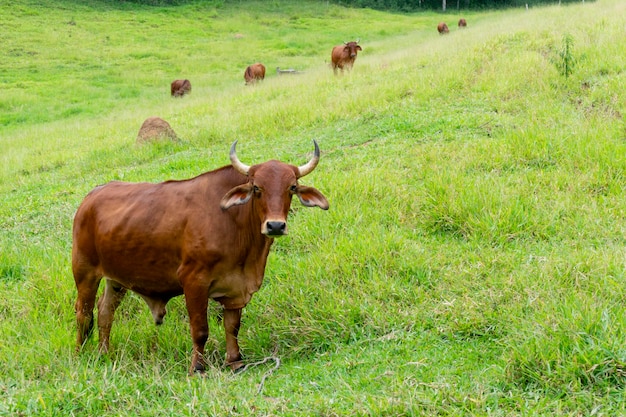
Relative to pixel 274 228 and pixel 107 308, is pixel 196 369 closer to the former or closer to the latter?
pixel 107 308

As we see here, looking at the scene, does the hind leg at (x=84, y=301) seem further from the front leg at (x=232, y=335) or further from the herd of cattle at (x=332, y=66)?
the herd of cattle at (x=332, y=66)

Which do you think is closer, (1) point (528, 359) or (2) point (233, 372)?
(1) point (528, 359)

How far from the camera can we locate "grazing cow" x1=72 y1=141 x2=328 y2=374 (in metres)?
4.23

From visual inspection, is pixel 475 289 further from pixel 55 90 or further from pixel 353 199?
pixel 55 90

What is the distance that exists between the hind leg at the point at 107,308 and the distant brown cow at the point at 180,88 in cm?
1618

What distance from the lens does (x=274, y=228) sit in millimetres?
3867

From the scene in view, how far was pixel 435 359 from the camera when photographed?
12.2 feet

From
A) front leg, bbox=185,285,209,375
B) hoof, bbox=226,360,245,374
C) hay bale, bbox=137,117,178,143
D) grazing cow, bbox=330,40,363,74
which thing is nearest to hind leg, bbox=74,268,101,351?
front leg, bbox=185,285,209,375

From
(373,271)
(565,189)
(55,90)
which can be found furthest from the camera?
(55,90)

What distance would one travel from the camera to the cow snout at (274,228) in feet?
12.7

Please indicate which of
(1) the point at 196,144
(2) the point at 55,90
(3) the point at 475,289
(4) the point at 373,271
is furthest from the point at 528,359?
(2) the point at 55,90

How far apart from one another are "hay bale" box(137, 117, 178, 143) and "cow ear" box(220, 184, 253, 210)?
7788 millimetres

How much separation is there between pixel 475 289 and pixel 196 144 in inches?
309

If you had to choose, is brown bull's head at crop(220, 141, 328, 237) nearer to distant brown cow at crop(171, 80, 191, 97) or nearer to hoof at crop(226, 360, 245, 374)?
hoof at crop(226, 360, 245, 374)
